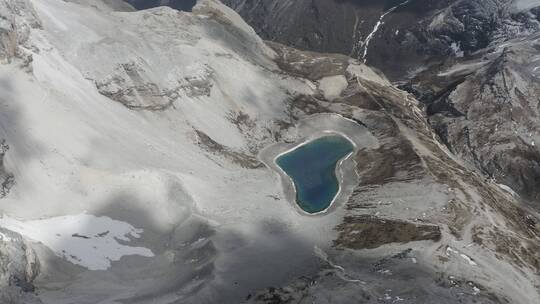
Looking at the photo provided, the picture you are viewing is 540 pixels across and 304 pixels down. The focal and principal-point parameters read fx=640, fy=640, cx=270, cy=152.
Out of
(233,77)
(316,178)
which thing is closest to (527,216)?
(316,178)

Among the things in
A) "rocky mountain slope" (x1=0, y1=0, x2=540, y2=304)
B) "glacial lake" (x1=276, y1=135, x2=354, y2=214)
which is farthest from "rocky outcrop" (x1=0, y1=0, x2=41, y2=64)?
"glacial lake" (x1=276, y1=135, x2=354, y2=214)

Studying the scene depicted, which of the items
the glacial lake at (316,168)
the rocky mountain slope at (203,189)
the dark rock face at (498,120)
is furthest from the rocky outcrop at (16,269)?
the dark rock face at (498,120)

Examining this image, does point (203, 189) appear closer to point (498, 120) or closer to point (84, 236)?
point (84, 236)

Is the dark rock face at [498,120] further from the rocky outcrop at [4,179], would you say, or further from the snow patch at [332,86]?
the rocky outcrop at [4,179]

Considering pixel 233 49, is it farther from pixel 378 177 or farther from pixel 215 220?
pixel 215 220

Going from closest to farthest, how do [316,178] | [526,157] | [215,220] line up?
1. [215,220]
2. [316,178]
3. [526,157]
